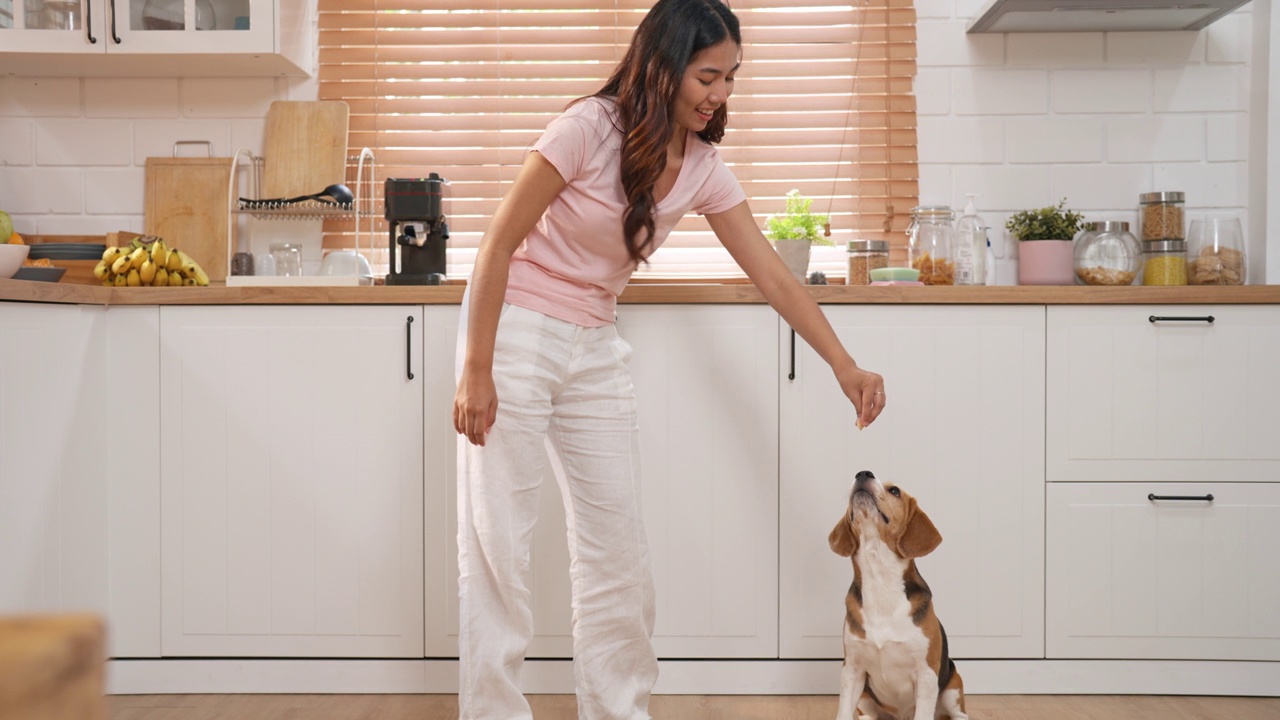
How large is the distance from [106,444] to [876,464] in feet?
5.57

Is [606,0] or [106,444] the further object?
[606,0]

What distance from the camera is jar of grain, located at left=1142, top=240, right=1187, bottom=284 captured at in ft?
8.75

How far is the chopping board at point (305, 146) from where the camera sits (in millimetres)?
2900

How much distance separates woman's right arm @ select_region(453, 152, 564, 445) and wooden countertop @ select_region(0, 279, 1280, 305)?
0.58 meters

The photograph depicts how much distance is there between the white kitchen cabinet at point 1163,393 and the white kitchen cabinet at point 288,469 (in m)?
1.44

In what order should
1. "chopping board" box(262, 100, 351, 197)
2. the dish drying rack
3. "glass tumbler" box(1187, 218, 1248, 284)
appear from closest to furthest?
"glass tumbler" box(1187, 218, 1248, 284)
the dish drying rack
"chopping board" box(262, 100, 351, 197)

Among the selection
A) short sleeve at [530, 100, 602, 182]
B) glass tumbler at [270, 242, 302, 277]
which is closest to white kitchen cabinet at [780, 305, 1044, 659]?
short sleeve at [530, 100, 602, 182]

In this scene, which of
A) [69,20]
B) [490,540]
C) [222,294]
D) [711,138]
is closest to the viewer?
[490,540]

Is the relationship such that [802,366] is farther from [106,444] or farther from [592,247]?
[106,444]

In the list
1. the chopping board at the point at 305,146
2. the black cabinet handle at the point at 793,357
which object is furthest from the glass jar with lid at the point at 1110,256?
the chopping board at the point at 305,146

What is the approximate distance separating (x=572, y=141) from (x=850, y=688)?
3.70 ft

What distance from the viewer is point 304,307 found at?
93.4 inches

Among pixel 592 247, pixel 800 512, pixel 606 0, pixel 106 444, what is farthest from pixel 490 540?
pixel 606 0

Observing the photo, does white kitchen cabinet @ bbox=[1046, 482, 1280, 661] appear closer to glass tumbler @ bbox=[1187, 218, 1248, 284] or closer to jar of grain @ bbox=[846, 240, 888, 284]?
glass tumbler @ bbox=[1187, 218, 1248, 284]
